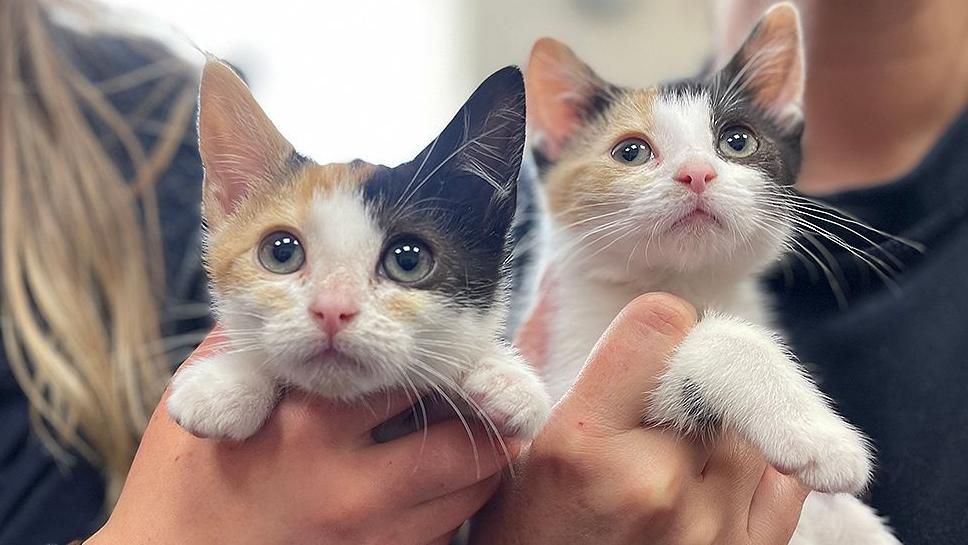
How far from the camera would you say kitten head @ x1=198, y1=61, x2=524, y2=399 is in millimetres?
509

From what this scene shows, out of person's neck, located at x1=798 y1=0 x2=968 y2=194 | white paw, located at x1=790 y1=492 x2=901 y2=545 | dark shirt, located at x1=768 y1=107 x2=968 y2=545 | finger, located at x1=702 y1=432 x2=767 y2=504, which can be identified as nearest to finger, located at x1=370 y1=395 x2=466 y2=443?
finger, located at x1=702 y1=432 x2=767 y2=504

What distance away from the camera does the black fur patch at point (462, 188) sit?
21.0 inches

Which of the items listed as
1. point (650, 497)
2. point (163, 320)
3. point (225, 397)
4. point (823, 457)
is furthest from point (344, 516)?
point (163, 320)

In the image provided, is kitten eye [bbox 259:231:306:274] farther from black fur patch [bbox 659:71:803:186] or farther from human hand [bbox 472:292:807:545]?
black fur patch [bbox 659:71:803:186]

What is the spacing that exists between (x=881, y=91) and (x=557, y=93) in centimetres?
65

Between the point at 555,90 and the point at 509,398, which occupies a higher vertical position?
the point at 555,90

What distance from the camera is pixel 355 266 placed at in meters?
0.52

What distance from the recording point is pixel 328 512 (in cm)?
62

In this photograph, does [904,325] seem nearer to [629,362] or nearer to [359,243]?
[629,362]

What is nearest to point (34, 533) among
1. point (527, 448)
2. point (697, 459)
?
point (527, 448)

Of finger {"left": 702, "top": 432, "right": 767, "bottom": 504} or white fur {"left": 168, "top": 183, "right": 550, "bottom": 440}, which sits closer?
white fur {"left": 168, "top": 183, "right": 550, "bottom": 440}

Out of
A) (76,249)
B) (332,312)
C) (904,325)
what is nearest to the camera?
(332,312)

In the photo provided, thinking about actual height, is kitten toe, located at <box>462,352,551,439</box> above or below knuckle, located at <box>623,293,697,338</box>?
below

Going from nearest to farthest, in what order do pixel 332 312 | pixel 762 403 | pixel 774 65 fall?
pixel 332 312 → pixel 762 403 → pixel 774 65
